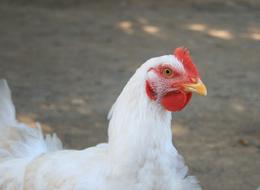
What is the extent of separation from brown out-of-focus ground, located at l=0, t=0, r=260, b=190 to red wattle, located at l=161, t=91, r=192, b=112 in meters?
2.16

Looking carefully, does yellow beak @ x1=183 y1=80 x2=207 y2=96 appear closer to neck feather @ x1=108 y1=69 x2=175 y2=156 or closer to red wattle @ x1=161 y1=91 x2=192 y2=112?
red wattle @ x1=161 y1=91 x2=192 y2=112

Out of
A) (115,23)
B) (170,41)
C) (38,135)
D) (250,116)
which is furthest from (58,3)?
(38,135)

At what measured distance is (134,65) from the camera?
29.9ft

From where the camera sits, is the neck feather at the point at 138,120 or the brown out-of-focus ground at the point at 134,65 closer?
the neck feather at the point at 138,120

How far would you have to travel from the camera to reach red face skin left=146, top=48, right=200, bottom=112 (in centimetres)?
405

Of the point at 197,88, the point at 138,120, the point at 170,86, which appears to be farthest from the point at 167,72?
the point at 138,120

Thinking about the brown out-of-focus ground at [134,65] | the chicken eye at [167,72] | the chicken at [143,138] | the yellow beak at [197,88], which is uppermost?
the chicken eye at [167,72]

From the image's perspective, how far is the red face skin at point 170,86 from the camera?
405 centimetres

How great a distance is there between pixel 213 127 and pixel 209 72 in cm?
184

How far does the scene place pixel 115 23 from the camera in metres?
10.9

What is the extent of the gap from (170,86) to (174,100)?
0.10m

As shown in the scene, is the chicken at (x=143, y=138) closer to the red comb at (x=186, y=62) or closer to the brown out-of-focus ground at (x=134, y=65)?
the red comb at (x=186, y=62)

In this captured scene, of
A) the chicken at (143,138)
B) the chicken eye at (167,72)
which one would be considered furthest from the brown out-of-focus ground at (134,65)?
the chicken eye at (167,72)

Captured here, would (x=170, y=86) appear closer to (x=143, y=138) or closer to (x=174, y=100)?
(x=174, y=100)
